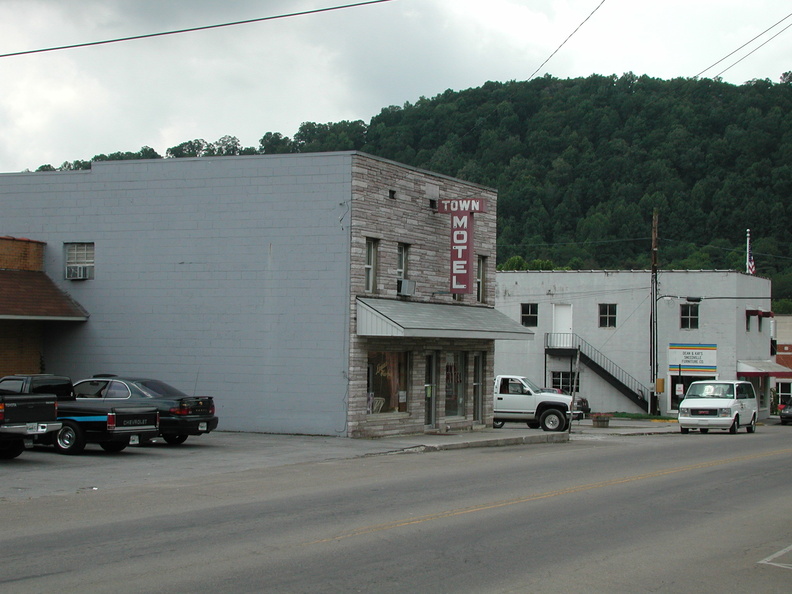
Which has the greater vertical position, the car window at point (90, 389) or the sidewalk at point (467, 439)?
the car window at point (90, 389)

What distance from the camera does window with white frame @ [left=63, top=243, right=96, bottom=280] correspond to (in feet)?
89.8

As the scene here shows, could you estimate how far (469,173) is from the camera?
259 feet

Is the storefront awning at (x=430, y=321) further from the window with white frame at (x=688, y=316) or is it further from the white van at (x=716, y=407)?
the window with white frame at (x=688, y=316)

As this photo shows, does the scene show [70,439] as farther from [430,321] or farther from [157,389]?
[430,321]

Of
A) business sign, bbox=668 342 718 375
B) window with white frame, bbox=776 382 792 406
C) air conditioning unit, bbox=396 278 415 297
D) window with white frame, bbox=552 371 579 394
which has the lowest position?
window with white frame, bbox=776 382 792 406

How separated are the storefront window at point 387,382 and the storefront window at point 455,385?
230 cm

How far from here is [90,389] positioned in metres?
21.0

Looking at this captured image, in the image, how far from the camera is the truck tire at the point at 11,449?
60.8 ft

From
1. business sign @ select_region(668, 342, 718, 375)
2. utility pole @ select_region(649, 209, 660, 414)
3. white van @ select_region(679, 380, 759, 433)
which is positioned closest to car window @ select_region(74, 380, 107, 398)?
white van @ select_region(679, 380, 759, 433)

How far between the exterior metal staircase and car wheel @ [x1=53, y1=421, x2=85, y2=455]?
114 ft

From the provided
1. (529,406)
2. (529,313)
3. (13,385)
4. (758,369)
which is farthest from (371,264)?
(758,369)

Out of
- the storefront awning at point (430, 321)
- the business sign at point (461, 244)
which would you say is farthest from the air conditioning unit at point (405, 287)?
the business sign at point (461, 244)

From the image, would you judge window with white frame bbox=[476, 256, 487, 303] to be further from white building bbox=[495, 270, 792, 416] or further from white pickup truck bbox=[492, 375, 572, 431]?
A: white building bbox=[495, 270, 792, 416]

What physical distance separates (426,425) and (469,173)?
52954mm
